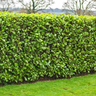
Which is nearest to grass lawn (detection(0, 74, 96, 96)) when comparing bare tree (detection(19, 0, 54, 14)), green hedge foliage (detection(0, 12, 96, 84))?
green hedge foliage (detection(0, 12, 96, 84))

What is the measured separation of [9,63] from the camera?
528 centimetres

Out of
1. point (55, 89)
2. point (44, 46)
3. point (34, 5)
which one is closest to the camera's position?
point (55, 89)

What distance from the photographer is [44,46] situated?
19.1 ft

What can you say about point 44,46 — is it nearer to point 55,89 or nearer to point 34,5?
point 55,89

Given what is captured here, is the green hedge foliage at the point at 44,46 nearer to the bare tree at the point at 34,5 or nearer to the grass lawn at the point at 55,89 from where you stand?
the grass lawn at the point at 55,89

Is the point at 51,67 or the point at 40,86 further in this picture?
the point at 51,67

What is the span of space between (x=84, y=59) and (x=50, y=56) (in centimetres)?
172

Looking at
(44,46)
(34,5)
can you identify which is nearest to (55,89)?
(44,46)

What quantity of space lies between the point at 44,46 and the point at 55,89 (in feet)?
5.36

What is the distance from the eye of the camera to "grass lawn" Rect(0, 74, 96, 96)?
4.68m

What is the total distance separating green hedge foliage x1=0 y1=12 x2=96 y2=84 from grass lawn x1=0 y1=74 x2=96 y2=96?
Result: 17.5 inches

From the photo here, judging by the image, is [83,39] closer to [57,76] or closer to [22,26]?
[57,76]

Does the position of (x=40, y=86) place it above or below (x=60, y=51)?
below

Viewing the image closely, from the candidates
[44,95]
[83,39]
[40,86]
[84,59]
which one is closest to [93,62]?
[84,59]
